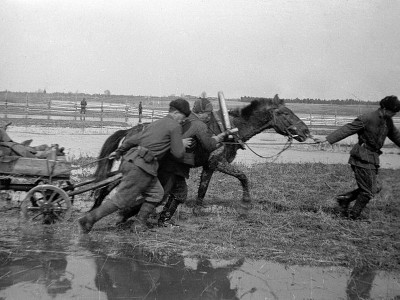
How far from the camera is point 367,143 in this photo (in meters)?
7.35

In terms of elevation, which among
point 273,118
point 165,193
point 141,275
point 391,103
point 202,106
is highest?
point 391,103

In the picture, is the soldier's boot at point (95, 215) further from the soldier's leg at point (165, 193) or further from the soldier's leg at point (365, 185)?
the soldier's leg at point (365, 185)

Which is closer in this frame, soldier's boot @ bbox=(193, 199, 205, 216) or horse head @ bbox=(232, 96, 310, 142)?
soldier's boot @ bbox=(193, 199, 205, 216)

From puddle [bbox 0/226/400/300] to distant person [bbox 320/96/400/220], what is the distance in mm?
2358

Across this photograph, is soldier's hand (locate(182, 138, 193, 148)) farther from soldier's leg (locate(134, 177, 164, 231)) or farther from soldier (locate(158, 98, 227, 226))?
soldier's leg (locate(134, 177, 164, 231))

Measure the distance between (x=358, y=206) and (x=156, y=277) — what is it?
4093mm

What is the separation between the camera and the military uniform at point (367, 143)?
7250mm

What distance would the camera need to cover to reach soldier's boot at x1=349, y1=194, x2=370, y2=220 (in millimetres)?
7346

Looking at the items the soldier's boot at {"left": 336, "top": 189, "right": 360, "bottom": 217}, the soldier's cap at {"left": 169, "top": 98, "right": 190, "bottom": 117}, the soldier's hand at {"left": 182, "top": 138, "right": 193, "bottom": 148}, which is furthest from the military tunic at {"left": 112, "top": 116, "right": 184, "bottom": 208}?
the soldier's boot at {"left": 336, "top": 189, "right": 360, "bottom": 217}

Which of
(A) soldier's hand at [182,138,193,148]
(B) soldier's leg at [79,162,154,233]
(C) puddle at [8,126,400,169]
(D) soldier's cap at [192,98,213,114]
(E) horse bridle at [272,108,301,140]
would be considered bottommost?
(C) puddle at [8,126,400,169]

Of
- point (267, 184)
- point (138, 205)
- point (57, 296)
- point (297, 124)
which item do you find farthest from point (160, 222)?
point (267, 184)

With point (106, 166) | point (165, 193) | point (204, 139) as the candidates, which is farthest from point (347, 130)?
point (106, 166)

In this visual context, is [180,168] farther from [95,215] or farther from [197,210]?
[95,215]

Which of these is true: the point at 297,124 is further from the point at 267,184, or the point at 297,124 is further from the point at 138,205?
the point at 138,205
